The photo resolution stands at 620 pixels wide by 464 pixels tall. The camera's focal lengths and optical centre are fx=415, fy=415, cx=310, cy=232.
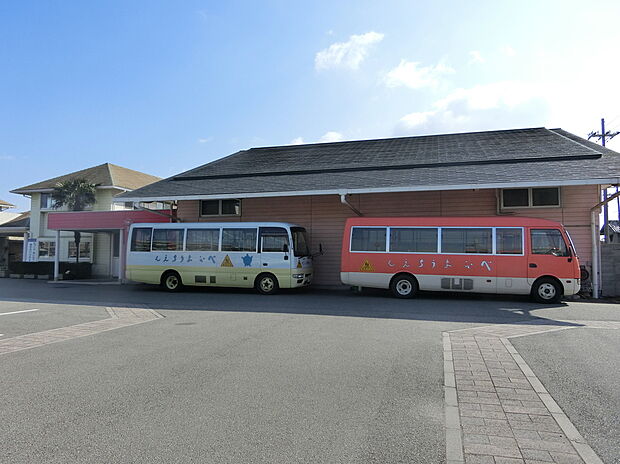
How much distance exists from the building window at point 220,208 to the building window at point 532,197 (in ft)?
35.6

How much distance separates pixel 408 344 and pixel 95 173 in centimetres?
3166

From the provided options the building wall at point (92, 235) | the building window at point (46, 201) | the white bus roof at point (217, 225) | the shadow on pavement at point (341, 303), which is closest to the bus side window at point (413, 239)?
the shadow on pavement at point (341, 303)

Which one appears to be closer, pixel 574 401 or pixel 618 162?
Answer: pixel 574 401

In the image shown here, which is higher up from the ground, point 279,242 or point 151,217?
point 151,217

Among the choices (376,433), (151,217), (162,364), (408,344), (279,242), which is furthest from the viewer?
(151,217)

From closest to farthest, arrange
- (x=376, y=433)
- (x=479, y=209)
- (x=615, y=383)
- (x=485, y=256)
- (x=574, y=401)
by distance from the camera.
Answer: (x=376, y=433), (x=574, y=401), (x=615, y=383), (x=485, y=256), (x=479, y=209)

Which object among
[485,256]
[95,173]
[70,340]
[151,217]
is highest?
[95,173]

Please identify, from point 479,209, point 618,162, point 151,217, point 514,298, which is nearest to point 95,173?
point 151,217

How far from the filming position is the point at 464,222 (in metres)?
12.4

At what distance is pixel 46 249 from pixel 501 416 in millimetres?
31980

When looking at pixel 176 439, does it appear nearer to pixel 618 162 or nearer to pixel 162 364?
pixel 162 364

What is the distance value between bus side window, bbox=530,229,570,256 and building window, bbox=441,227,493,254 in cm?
116

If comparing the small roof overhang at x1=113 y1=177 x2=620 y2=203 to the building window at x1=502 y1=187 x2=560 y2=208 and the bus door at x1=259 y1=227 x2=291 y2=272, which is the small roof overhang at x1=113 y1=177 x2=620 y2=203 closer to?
the bus door at x1=259 y1=227 x2=291 y2=272

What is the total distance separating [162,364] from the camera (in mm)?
5516
